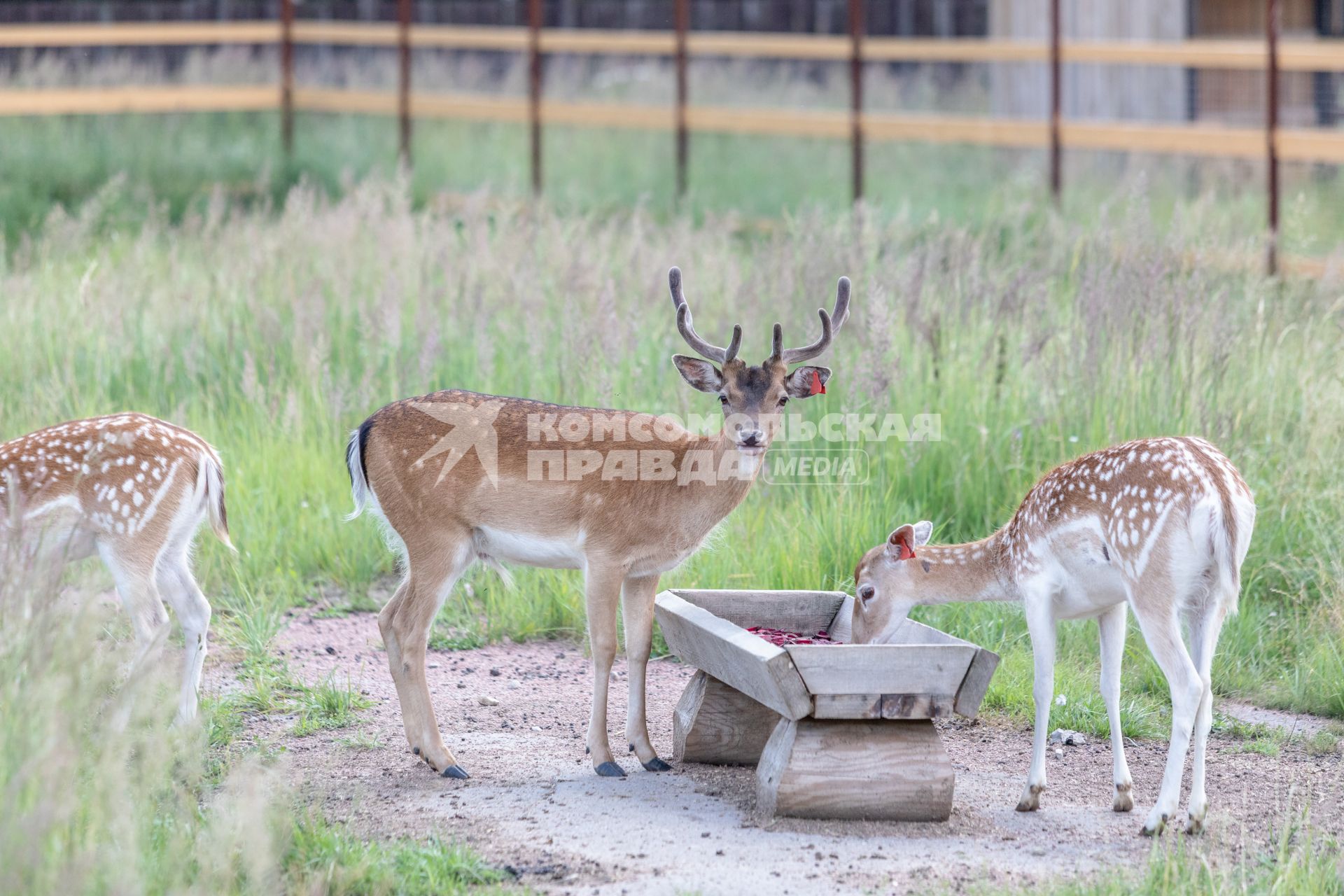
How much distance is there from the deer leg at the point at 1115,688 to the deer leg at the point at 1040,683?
0.68ft

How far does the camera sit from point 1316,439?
7.29 meters

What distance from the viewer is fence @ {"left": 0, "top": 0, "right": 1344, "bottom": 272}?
11453 mm

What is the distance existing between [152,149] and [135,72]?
146cm

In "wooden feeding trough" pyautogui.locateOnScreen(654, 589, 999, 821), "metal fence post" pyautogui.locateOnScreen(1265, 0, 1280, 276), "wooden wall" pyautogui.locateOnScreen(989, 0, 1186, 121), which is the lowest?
"wooden feeding trough" pyautogui.locateOnScreen(654, 589, 999, 821)

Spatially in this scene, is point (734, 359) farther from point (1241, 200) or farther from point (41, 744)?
point (1241, 200)

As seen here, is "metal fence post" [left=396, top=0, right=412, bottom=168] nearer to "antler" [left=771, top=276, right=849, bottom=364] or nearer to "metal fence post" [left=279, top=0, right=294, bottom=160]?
"metal fence post" [left=279, top=0, right=294, bottom=160]

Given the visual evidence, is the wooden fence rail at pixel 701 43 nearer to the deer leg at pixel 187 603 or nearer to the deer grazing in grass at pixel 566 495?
the deer grazing in grass at pixel 566 495

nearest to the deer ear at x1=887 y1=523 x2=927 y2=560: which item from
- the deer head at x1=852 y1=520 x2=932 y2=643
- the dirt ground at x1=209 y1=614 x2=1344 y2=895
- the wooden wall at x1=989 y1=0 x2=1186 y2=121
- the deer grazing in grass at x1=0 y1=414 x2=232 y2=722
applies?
the deer head at x1=852 y1=520 x2=932 y2=643

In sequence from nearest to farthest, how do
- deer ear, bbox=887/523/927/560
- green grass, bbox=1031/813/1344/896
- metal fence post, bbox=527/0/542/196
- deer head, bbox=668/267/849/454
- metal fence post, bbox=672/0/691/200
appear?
green grass, bbox=1031/813/1344/896 → deer head, bbox=668/267/849/454 → deer ear, bbox=887/523/927/560 → metal fence post, bbox=672/0/691/200 → metal fence post, bbox=527/0/542/196

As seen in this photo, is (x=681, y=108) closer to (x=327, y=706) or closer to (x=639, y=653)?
(x=327, y=706)

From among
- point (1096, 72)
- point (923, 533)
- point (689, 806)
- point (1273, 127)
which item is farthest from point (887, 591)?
point (1096, 72)

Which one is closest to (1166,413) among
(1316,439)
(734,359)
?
(1316,439)

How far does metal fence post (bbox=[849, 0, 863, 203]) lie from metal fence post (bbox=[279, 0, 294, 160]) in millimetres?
6144
